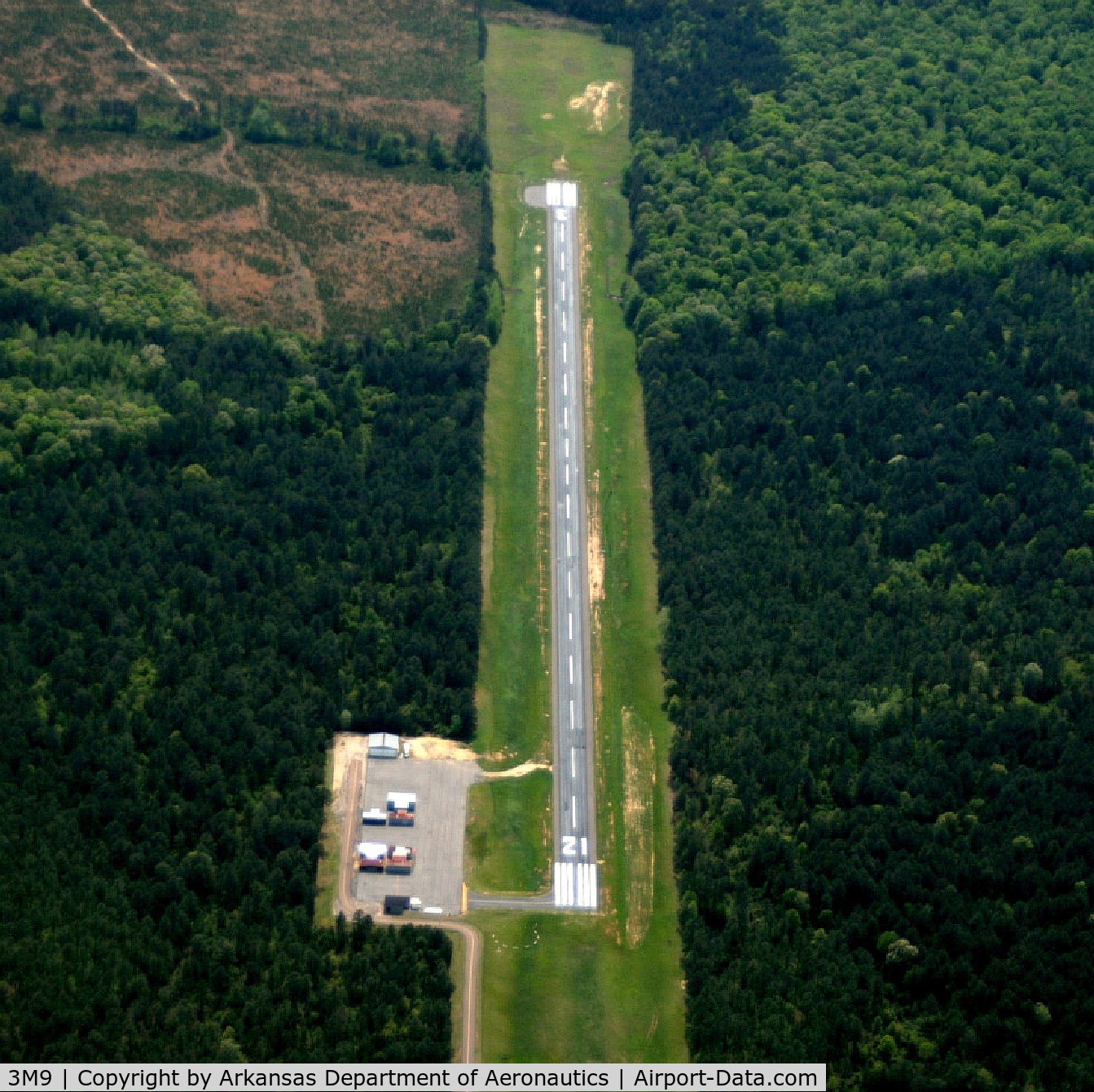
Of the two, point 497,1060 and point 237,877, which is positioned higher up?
point 237,877

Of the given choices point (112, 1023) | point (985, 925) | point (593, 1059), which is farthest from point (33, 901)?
point (985, 925)

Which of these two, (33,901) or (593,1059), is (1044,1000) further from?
(33,901)

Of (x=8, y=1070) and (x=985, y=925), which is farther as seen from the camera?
(x=985, y=925)

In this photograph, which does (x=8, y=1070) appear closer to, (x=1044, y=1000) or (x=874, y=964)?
(x=874, y=964)

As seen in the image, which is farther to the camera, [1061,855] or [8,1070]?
[1061,855]

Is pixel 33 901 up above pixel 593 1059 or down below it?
above

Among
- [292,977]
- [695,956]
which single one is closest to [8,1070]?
[292,977]

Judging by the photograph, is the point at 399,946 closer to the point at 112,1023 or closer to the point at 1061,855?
the point at 112,1023

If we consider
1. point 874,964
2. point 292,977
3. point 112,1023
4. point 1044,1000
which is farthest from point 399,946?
point 1044,1000
